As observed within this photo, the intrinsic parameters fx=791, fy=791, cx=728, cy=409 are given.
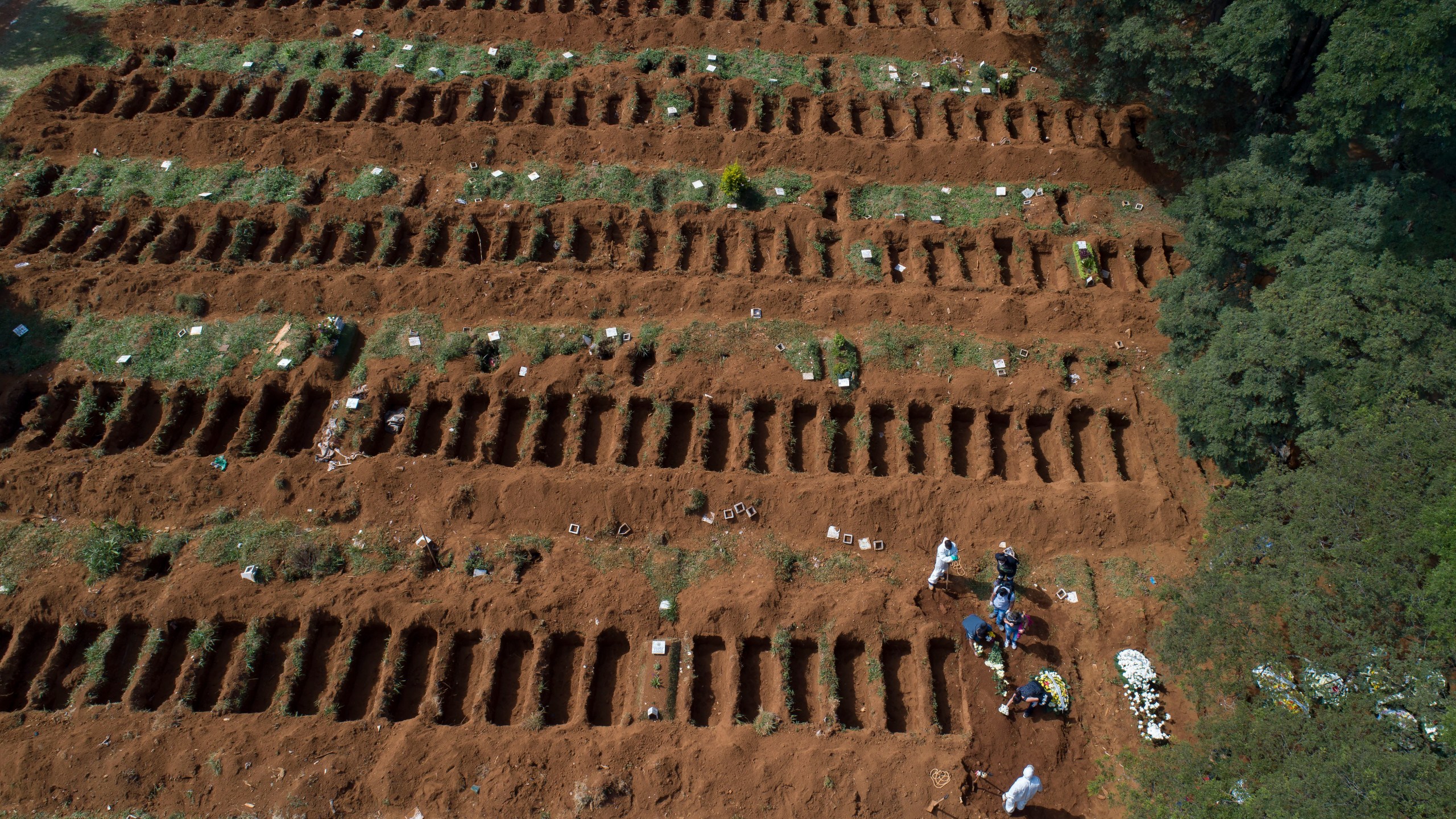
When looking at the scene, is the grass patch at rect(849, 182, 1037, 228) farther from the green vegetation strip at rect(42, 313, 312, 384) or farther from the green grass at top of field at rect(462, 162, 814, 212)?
the green vegetation strip at rect(42, 313, 312, 384)

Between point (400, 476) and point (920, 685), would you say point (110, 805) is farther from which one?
point (920, 685)

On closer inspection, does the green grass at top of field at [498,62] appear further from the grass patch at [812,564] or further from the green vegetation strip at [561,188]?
the grass patch at [812,564]

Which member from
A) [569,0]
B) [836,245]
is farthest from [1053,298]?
[569,0]

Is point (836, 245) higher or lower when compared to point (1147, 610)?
higher

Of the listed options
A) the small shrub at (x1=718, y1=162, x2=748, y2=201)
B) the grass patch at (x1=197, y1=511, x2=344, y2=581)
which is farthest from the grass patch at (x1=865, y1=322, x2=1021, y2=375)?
the grass patch at (x1=197, y1=511, x2=344, y2=581)

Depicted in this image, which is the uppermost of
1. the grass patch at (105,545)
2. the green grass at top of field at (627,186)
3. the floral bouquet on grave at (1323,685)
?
the green grass at top of field at (627,186)

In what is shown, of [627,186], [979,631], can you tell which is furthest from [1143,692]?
[627,186]

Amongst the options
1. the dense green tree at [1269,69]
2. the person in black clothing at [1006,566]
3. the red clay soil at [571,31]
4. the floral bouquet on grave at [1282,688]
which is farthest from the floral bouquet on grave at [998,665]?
the red clay soil at [571,31]
